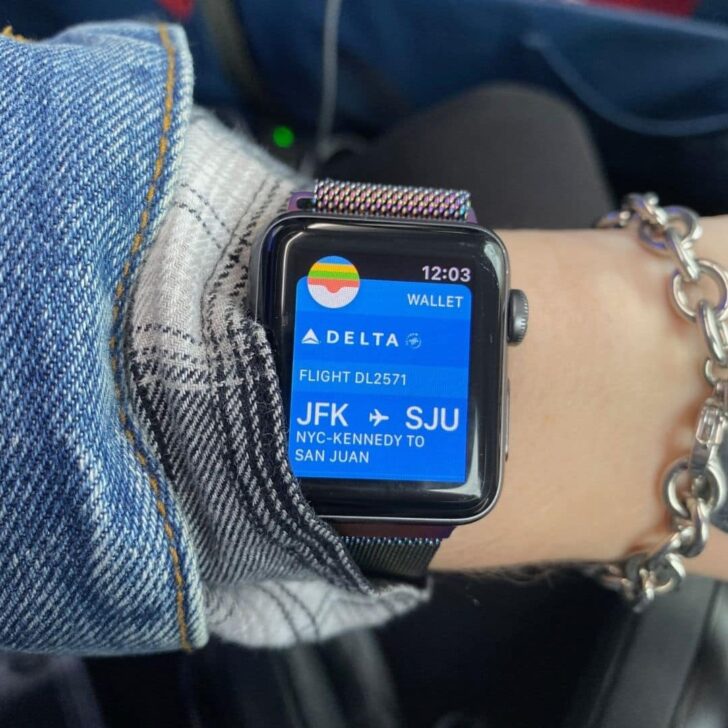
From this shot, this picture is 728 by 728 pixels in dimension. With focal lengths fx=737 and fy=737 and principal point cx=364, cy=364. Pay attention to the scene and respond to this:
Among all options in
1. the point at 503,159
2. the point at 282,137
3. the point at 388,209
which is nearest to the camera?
the point at 388,209

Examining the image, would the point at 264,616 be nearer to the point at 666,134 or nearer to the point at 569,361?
the point at 569,361

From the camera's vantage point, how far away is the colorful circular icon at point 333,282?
0.52 meters

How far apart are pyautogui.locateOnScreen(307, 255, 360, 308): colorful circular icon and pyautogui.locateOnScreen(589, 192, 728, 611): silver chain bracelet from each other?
0.27 meters

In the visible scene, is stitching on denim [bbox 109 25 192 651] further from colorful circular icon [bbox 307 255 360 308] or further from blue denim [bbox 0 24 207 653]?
colorful circular icon [bbox 307 255 360 308]

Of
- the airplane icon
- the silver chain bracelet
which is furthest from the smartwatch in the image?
the silver chain bracelet

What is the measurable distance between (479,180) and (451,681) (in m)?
0.56

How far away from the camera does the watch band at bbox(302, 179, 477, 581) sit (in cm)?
55

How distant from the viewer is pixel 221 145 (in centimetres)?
58

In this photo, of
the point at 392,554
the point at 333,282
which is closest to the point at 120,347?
the point at 333,282

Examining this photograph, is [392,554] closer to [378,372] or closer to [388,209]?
[378,372]

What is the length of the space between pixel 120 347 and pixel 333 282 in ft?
0.50

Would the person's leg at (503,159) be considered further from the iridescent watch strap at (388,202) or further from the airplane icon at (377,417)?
the airplane icon at (377,417)

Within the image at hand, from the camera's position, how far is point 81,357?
0.44m

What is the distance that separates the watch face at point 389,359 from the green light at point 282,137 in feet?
2.07
